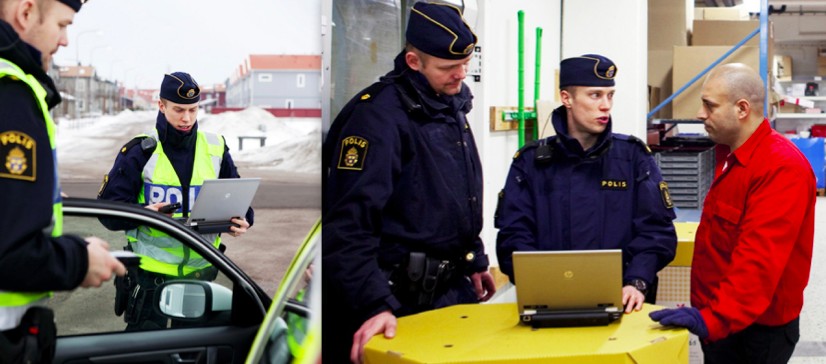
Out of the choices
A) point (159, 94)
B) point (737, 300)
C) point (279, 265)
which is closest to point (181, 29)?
point (159, 94)

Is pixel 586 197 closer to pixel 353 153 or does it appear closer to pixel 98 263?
pixel 353 153

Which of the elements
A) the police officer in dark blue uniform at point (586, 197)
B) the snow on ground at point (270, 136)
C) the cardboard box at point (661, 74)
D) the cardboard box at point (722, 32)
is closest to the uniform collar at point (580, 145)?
the police officer in dark blue uniform at point (586, 197)

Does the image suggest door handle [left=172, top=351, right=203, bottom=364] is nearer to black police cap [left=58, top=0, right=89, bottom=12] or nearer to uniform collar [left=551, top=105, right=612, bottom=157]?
black police cap [left=58, top=0, right=89, bottom=12]

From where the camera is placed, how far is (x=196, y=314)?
1.10 m

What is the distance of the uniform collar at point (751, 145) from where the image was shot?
2.40m

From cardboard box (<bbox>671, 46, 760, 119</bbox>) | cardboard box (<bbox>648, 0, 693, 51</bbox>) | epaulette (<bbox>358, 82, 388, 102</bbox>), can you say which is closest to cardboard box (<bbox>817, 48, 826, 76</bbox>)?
cardboard box (<bbox>648, 0, 693, 51</bbox>)

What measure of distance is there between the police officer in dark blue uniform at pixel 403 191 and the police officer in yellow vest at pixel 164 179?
683 mm

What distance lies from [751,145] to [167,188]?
73.2 inches

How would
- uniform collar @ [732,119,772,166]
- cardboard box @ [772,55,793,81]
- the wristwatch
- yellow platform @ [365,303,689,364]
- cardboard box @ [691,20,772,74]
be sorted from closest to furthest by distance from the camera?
yellow platform @ [365,303,689,364] < the wristwatch < uniform collar @ [732,119,772,166] < cardboard box @ [691,20,772,74] < cardboard box @ [772,55,793,81]

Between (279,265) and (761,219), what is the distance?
149 centimetres

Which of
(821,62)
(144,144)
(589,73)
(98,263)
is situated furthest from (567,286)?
(821,62)

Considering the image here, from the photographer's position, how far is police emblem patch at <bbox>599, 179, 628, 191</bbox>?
2.29 meters

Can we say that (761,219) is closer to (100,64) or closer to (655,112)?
(100,64)

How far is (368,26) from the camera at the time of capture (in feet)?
9.65
